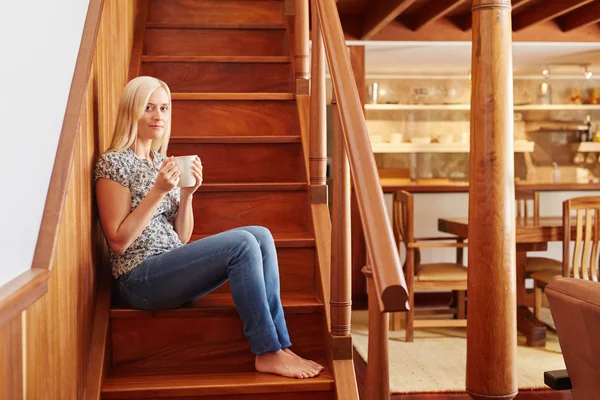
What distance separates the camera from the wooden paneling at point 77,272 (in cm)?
160

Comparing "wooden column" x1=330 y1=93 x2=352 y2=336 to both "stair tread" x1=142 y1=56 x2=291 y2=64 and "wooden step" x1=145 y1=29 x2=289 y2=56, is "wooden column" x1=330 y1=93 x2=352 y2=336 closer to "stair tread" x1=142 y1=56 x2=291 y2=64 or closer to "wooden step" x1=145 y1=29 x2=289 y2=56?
"stair tread" x1=142 y1=56 x2=291 y2=64

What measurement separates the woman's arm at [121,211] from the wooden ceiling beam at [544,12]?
4.01 metres

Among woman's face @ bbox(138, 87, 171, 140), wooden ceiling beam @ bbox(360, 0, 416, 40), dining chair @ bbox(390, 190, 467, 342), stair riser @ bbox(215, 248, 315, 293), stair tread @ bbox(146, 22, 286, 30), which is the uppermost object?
wooden ceiling beam @ bbox(360, 0, 416, 40)

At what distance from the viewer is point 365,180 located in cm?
162

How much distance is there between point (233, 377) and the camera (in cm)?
232

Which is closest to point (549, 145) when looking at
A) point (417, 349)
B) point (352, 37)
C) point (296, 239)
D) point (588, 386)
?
point (352, 37)

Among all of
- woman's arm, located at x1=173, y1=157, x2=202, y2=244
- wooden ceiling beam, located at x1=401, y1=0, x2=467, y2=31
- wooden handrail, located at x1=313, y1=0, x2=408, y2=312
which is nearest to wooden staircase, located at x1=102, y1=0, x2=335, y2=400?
woman's arm, located at x1=173, y1=157, x2=202, y2=244

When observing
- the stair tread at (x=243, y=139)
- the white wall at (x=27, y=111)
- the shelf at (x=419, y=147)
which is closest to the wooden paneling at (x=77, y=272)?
the white wall at (x=27, y=111)

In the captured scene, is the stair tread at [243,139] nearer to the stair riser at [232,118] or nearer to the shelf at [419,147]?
the stair riser at [232,118]

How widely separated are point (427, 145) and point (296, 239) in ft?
19.7

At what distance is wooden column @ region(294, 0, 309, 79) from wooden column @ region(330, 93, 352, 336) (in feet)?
4.12

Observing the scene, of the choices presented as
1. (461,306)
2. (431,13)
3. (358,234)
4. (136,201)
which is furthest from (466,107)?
(136,201)

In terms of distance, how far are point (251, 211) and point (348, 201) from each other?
0.82 metres

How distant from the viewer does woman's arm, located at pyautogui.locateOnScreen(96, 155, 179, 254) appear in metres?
2.25
